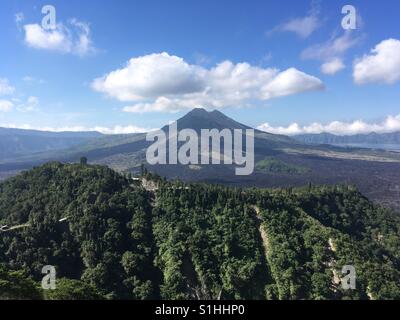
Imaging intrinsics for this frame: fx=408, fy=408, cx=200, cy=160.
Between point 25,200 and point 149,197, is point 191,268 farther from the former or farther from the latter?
point 25,200

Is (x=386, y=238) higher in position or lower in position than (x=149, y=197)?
lower

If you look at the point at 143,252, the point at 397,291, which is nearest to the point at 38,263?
the point at 143,252

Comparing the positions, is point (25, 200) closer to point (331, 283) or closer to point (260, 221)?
point (260, 221)
